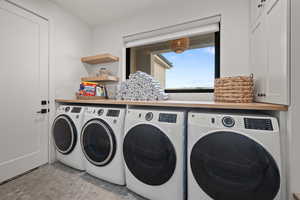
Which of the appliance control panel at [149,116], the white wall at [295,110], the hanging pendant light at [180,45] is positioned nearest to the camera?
the white wall at [295,110]

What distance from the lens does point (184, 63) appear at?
204 cm

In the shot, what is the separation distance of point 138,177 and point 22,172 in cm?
154

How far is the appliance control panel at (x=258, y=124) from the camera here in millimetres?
863

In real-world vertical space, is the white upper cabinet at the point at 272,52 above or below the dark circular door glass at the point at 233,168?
above

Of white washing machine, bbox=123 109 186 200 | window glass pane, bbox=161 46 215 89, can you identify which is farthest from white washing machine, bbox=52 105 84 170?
window glass pane, bbox=161 46 215 89

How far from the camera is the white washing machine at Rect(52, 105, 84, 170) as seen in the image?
169cm

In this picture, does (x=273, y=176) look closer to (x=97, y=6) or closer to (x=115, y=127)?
(x=115, y=127)

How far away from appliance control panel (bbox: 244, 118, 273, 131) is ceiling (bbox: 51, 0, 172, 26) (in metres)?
1.89

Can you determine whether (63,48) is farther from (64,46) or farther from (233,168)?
(233,168)

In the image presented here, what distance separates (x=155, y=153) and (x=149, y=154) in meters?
0.06

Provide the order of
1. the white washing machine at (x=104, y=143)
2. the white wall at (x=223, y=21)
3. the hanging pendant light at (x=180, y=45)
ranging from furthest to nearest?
the hanging pendant light at (x=180, y=45) < the white wall at (x=223, y=21) < the white washing machine at (x=104, y=143)

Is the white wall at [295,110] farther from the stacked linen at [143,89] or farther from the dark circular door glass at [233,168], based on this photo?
the stacked linen at [143,89]

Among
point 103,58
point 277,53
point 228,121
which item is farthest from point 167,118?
point 103,58

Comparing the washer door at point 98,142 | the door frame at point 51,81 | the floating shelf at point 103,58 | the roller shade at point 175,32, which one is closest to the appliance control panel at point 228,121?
the washer door at point 98,142
